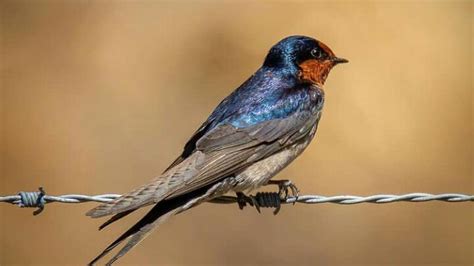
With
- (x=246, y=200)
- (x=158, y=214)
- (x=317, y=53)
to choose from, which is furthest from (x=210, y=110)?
(x=158, y=214)

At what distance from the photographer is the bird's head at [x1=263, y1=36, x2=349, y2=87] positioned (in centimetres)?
526

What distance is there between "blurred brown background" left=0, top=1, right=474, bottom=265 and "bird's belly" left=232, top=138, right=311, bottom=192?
96.4 inches

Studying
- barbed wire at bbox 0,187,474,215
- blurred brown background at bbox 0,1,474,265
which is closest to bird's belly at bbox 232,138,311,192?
barbed wire at bbox 0,187,474,215

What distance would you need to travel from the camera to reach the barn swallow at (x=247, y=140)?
4.18 m

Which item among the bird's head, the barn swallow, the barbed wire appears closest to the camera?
the barbed wire

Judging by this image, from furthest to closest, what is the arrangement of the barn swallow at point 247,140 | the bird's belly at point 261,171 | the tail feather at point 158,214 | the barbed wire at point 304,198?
1. the bird's belly at point 261,171
2. the barn swallow at point 247,140
3. the tail feather at point 158,214
4. the barbed wire at point 304,198

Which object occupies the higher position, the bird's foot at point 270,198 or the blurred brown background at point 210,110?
the blurred brown background at point 210,110

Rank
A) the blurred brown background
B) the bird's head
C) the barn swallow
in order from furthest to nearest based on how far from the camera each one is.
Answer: the blurred brown background
the bird's head
the barn swallow

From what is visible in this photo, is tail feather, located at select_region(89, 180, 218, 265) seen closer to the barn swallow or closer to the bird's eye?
the barn swallow

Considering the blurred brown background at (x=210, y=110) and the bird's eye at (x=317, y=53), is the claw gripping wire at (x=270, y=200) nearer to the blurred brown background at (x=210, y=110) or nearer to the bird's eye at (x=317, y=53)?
the bird's eye at (x=317, y=53)

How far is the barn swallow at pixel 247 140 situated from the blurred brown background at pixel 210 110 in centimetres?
232

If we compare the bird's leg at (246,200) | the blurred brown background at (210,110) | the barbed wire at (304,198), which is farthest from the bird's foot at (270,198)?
the blurred brown background at (210,110)

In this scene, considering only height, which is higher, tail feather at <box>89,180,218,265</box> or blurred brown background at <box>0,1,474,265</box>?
blurred brown background at <box>0,1,474,265</box>

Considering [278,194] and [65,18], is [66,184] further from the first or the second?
[278,194]
